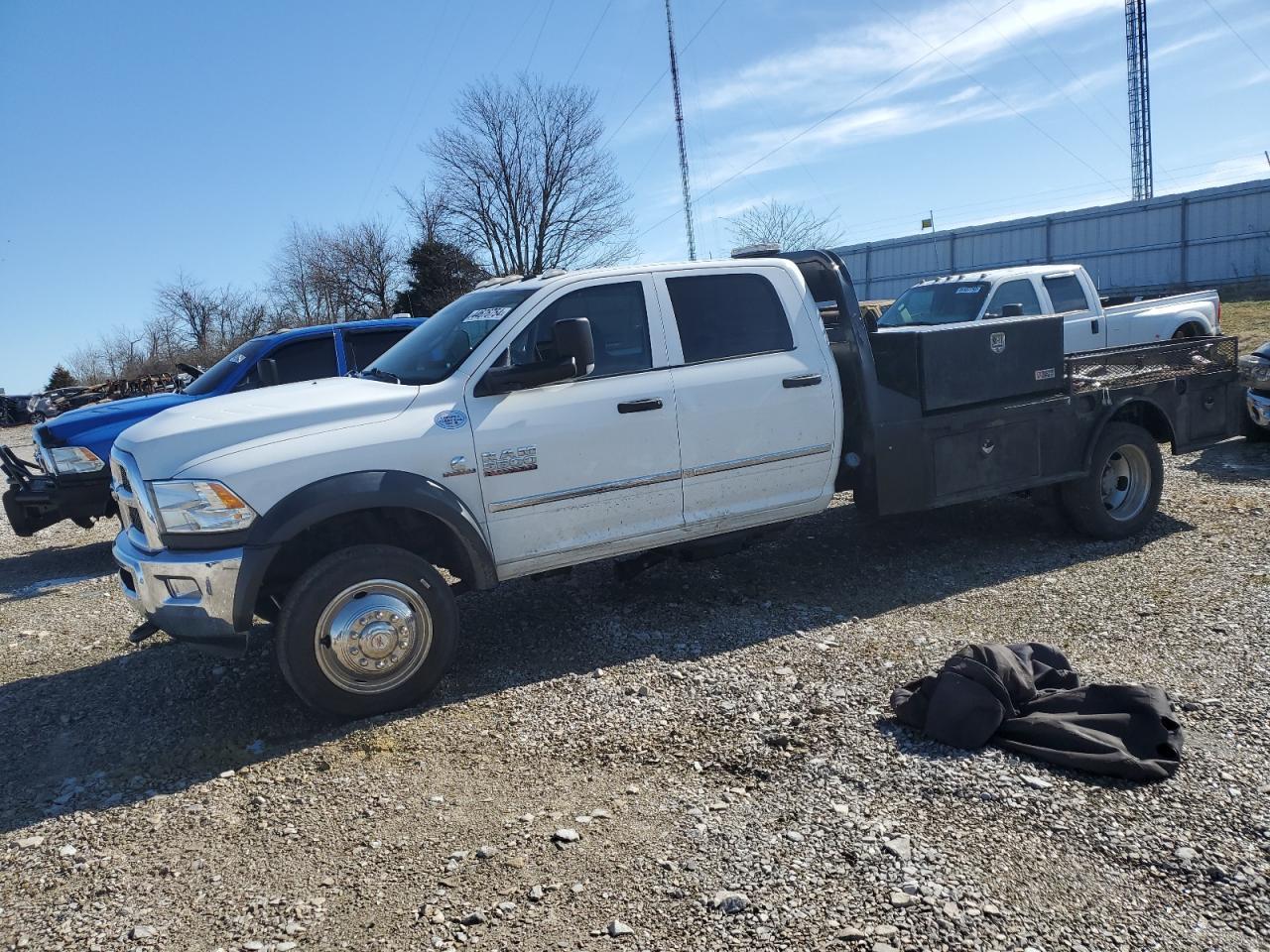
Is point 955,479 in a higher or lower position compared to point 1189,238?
lower

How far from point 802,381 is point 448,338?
6.78 ft

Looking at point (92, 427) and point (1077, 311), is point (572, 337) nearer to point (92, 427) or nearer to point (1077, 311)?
point (92, 427)

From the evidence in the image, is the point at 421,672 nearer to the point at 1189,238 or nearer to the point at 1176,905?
the point at 1176,905

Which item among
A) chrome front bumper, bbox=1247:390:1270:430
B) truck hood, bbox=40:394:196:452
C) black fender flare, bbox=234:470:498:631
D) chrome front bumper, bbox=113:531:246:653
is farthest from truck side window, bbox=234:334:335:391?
chrome front bumper, bbox=1247:390:1270:430

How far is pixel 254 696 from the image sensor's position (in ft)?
16.6

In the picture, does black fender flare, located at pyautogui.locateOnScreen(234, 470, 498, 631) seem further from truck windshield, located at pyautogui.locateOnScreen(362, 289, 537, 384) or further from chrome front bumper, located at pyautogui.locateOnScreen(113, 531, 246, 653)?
truck windshield, located at pyautogui.locateOnScreen(362, 289, 537, 384)

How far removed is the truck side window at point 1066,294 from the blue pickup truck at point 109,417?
803 centimetres

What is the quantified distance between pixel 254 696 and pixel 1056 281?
1090 centimetres

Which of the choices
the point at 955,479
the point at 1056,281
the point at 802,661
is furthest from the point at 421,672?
the point at 1056,281

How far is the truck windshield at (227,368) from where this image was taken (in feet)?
29.0

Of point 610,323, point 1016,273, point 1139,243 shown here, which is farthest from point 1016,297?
point 1139,243

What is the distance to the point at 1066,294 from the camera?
1223 cm

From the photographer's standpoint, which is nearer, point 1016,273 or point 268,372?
point 268,372

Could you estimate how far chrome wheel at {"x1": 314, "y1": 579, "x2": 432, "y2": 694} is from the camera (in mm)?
4449
